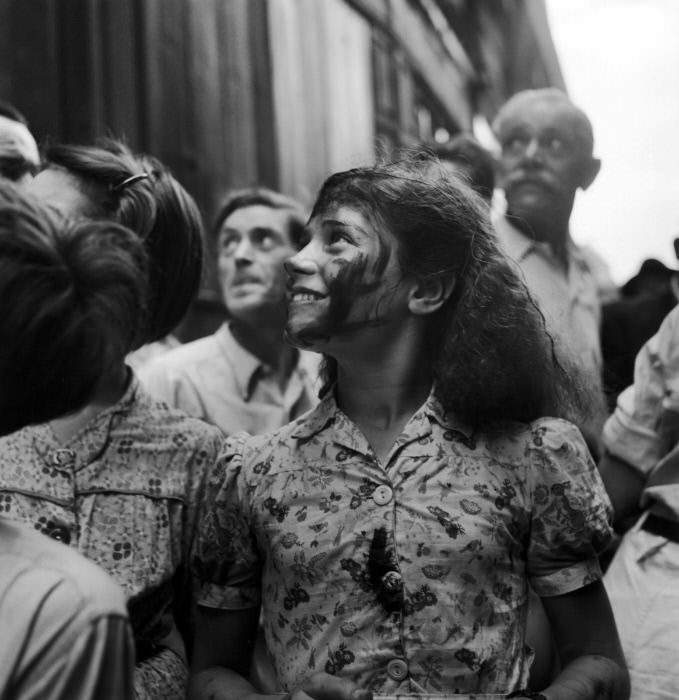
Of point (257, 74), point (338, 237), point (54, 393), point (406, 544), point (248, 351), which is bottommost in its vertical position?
point (406, 544)

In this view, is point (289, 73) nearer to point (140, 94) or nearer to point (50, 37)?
point (140, 94)

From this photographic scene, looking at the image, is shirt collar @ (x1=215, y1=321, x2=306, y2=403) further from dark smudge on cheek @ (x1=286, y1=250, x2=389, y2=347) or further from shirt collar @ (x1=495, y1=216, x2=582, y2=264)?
dark smudge on cheek @ (x1=286, y1=250, x2=389, y2=347)

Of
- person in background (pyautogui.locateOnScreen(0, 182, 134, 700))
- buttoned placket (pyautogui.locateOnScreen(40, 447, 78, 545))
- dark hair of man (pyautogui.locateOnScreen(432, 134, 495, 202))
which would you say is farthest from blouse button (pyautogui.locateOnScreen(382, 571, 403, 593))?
dark hair of man (pyautogui.locateOnScreen(432, 134, 495, 202))

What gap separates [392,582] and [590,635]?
14.4 inches

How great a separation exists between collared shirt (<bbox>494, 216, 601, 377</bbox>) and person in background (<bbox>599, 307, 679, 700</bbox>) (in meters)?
0.26

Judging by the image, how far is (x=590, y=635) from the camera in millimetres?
1778

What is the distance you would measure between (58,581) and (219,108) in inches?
143

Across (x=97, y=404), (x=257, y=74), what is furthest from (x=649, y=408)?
(x=257, y=74)

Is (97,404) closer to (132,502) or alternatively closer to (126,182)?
(132,502)

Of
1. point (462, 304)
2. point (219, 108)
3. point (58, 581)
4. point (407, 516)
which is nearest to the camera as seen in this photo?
point (58, 581)

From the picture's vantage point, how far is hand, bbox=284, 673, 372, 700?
154cm

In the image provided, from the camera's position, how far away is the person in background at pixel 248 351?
3.10m

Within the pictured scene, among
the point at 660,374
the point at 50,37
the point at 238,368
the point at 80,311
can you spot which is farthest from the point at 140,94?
the point at 80,311

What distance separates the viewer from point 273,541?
1774 millimetres
